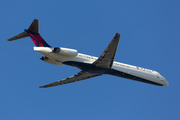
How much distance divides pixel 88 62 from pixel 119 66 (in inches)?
186

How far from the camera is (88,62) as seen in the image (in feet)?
101

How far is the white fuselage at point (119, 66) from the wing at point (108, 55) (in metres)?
1.59

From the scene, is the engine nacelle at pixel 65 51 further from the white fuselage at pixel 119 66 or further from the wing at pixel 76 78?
the wing at pixel 76 78

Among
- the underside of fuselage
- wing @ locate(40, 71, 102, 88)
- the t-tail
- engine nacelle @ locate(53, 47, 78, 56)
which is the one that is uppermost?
the t-tail

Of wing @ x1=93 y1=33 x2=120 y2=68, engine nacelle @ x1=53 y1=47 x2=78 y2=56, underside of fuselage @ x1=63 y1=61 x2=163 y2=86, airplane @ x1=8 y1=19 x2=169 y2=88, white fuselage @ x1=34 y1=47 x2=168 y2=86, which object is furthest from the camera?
underside of fuselage @ x1=63 y1=61 x2=163 y2=86

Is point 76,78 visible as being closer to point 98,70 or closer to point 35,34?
point 98,70

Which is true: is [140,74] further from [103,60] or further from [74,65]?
[74,65]

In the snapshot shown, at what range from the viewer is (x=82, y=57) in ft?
100

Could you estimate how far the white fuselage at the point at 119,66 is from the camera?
28.4 meters

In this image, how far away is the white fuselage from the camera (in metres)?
28.4

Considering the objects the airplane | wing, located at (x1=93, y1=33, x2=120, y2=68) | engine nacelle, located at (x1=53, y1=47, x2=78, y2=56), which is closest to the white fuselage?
the airplane

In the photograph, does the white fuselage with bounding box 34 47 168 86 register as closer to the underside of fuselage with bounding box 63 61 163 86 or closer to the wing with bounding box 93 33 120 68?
the underside of fuselage with bounding box 63 61 163 86

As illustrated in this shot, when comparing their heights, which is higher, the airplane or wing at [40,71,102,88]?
the airplane

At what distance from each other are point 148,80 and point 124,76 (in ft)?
13.2
